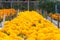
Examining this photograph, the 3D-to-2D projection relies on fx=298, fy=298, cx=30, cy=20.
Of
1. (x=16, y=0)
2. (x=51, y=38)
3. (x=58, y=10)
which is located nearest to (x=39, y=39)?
(x=51, y=38)

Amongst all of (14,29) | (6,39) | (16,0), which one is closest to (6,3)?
(16,0)

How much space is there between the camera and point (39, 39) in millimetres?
5203

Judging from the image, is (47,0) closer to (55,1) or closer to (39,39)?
(55,1)

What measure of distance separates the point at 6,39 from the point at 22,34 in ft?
6.28

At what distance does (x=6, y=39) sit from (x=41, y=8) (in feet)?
79.1

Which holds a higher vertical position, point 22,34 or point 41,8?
point 22,34

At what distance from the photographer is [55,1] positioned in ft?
99.6

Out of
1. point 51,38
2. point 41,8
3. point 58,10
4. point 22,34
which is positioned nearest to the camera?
point 51,38

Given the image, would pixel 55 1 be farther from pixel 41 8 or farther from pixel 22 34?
pixel 22 34

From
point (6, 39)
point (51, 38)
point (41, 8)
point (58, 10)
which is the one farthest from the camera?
point (58, 10)

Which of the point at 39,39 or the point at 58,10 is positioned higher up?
the point at 39,39

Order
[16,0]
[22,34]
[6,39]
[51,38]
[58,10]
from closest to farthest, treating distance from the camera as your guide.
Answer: [51,38] < [6,39] < [22,34] < [58,10] < [16,0]

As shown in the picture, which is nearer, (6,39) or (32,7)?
(6,39)

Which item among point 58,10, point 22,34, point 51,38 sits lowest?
point 58,10
